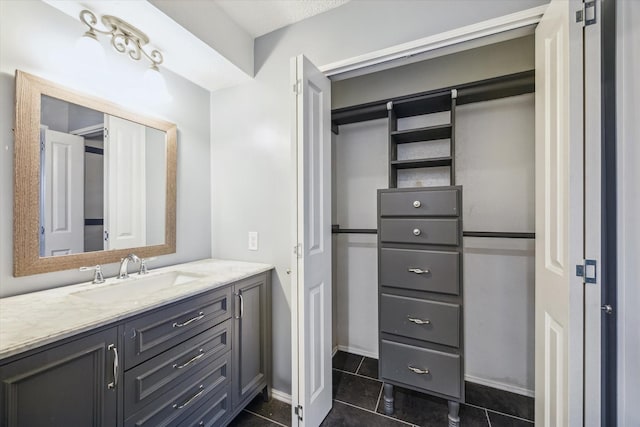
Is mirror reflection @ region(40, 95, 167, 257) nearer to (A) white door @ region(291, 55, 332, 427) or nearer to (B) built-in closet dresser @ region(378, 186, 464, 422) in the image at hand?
(A) white door @ region(291, 55, 332, 427)

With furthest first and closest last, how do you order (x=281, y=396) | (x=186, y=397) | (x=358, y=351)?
(x=358, y=351)
(x=281, y=396)
(x=186, y=397)

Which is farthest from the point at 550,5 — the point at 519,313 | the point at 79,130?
the point at 79,130

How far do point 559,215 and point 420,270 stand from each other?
702 millimetres

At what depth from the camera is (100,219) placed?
1.41 m

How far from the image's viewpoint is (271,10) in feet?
5.25

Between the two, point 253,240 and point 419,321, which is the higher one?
point 253,240

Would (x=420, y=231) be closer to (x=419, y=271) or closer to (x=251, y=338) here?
(x=419, y=271)

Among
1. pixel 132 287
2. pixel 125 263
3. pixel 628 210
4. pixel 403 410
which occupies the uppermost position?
pixel 628 210

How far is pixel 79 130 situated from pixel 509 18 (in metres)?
2.14

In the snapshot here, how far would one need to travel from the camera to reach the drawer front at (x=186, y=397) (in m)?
1.06

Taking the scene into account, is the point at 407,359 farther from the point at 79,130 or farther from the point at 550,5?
the point at 79,130

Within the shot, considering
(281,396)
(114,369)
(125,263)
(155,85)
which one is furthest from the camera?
(281,396)

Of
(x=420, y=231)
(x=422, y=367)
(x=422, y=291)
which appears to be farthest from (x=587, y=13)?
(x=422, y=367)

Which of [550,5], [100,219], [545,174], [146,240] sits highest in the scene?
[550,5]
